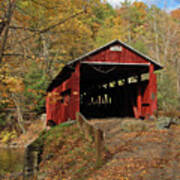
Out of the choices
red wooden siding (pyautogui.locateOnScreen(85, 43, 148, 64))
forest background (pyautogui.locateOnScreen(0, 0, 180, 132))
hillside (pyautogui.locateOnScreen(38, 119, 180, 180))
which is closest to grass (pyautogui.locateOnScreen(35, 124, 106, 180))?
hillside (pyautogui.locateOnScreen(38, 119, 180, 180))

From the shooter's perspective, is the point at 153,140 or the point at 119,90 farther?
the point at 119,90

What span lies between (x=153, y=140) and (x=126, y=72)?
941 cm

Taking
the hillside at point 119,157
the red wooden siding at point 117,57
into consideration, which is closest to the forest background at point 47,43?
the red wooden siding at point 117,57

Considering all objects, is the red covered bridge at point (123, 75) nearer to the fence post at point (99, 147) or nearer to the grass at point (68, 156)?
the grass at point (68, 156)

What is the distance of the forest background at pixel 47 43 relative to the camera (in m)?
6.77

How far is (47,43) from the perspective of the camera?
711 inches

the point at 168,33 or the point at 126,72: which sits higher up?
the point at 168,33

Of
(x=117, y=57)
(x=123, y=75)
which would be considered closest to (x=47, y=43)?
(x=123, y=75)

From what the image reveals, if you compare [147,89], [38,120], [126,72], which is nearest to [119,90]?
[126,72]

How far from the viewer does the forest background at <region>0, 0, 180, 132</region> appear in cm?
677

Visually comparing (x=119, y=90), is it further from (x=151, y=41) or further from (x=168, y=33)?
(x=151, y=41)

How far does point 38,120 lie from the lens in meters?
23.2

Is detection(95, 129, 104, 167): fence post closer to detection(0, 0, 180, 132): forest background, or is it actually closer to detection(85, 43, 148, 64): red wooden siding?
detection(0, 0, 180, 132): forest background

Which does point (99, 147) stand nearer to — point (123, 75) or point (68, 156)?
point (68, 156)
